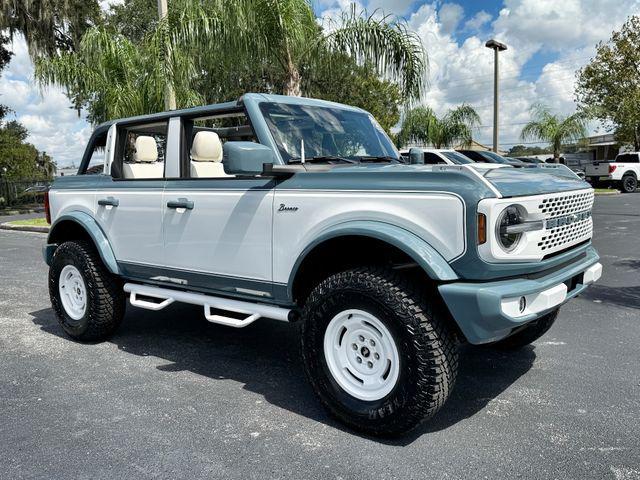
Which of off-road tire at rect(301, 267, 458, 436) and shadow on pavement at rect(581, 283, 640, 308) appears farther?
shadow on pavement at rect(581, 283, 640, 308)

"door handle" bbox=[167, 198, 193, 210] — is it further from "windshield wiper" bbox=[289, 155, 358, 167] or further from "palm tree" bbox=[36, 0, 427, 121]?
"palm tree" bbox=[36, 0, 427, 121]

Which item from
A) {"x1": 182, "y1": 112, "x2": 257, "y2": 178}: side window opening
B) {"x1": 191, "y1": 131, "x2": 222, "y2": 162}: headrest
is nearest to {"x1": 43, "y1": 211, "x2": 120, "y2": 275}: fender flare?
{"x1": 182, "y1": 112, "x2": 257, "y2": 178}: side window opening

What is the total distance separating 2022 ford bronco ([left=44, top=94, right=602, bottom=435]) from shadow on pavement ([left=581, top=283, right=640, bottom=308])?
214 cm

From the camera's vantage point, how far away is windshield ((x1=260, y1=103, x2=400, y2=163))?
12.9ft

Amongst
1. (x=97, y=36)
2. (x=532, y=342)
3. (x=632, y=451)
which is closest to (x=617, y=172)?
(x=97, y=36)

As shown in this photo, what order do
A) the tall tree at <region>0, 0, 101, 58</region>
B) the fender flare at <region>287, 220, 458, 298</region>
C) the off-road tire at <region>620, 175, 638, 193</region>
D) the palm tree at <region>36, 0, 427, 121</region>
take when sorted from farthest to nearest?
1. the off-road tire at <region>620, 175, 638, 193</region>
2. the tall tree at <region>0, 0, 101, 58</region>
3. the palm tree at <region>36, 0, 427, 121</region>
4. the fender flare at <region>287, 220, 458, 298</region>

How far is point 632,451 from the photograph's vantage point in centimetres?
297

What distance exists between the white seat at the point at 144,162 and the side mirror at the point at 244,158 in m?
1.78

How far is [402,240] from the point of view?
2.99 meters

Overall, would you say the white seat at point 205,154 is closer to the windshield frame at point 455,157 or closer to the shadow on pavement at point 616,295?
the shadow on pavement at point 616,295

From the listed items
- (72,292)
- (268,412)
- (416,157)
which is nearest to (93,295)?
(72,292)

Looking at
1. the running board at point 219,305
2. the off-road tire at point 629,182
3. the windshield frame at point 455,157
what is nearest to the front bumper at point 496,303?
the running board at point 219,305

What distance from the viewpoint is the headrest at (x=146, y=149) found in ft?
16.4

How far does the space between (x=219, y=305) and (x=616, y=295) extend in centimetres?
464
